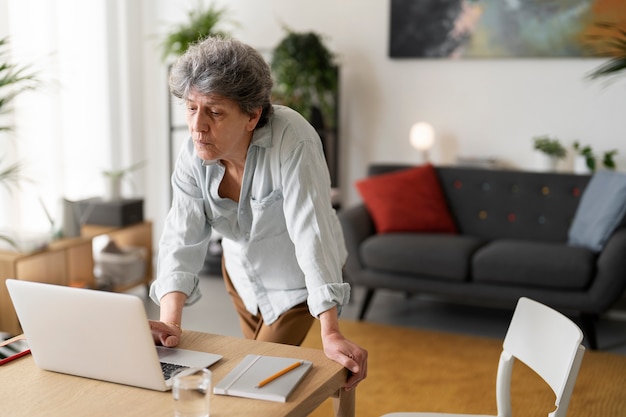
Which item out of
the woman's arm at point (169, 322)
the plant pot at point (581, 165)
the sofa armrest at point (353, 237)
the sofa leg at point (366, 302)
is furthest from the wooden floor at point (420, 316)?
the woman's arm at point (169, 322)

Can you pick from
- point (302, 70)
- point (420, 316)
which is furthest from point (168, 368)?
point (302, 70)

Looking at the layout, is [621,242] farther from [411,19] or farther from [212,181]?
[212,181]

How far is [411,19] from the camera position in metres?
4.87

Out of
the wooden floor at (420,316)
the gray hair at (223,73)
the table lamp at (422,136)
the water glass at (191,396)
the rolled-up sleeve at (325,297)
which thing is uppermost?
the gray hair at (223,73)

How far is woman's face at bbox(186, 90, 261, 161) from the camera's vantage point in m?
1.76

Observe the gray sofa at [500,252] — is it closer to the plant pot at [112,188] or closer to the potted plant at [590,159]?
the potted plant at [590,159]

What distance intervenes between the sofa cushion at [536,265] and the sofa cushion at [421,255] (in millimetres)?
76

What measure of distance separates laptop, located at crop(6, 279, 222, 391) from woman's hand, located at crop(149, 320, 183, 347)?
0.38 feet

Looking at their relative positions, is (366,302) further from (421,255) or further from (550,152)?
(550,152)

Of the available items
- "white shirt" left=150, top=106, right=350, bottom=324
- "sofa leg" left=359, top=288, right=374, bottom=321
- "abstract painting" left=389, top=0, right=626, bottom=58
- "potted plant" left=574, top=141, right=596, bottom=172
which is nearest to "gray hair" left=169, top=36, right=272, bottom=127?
"white shirt" left=150, top=106, right=350, bottom=324

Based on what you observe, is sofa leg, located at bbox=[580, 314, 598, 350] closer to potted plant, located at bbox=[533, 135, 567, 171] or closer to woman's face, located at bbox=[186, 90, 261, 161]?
potted plant, located at bbox=[533, 135, 567, 171]

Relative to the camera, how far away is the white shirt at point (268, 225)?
181 cm

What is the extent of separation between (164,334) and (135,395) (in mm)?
261

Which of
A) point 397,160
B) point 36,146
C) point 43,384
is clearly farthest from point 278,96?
point 43,384
